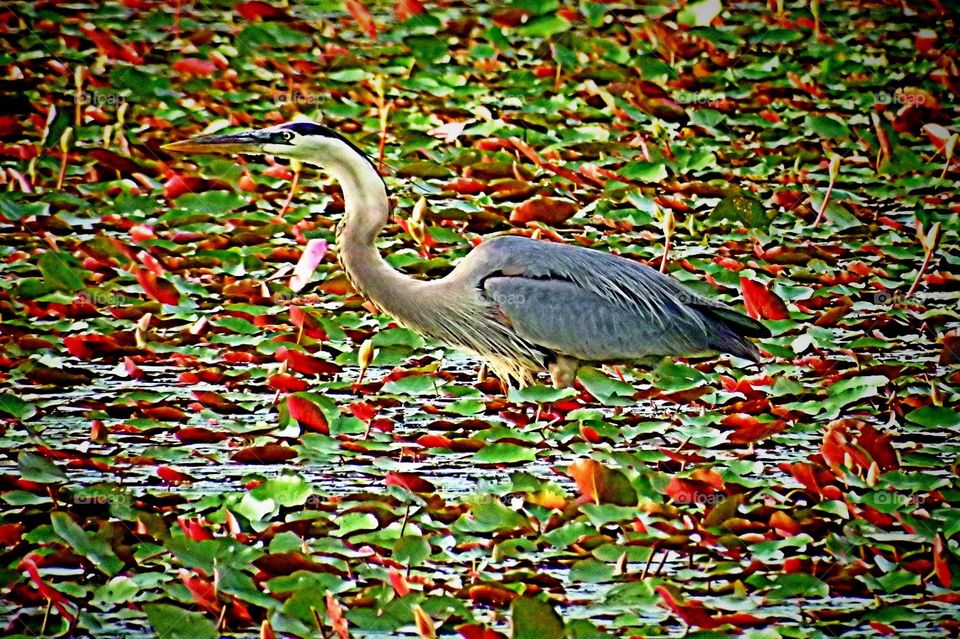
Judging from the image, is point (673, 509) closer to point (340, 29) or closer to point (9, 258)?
point (9, 258)

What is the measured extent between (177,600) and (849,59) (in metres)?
7.05

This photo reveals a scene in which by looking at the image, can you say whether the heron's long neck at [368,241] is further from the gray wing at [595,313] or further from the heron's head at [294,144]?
the gray wing at [595,313]

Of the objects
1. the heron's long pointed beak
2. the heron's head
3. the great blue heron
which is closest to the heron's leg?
the great blue heron

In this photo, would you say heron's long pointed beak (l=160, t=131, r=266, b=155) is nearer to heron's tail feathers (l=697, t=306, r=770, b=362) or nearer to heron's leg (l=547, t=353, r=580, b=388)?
heron's leg (l=547, t=353, r=580, b=388)

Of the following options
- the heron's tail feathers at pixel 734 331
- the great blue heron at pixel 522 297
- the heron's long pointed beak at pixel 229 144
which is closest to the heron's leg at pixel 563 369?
the great blue heron at pixel 522 297

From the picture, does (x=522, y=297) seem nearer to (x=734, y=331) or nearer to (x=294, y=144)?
(x=734, y=331)

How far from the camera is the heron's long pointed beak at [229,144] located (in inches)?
250

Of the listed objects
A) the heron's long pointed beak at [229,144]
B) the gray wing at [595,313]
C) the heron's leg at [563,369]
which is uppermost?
the heron's long pointed beak at [229,144]

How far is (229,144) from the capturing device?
6.38 m

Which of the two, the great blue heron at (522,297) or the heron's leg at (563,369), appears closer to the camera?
the great blue heron at (522,297)

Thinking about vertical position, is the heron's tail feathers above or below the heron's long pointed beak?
below

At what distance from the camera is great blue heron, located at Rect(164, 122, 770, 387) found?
625 cm

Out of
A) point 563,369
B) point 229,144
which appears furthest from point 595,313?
point 229,144

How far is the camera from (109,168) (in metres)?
8.26
